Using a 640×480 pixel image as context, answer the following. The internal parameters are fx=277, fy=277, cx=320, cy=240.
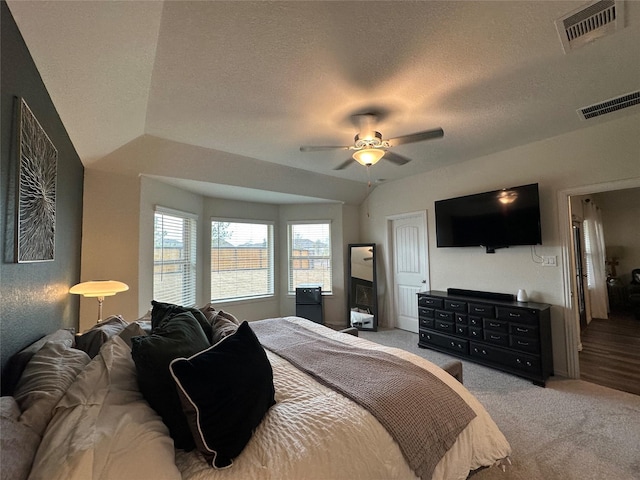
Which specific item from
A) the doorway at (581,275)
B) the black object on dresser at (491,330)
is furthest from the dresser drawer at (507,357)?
the doorway at (581,275)

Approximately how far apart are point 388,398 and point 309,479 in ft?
1.72

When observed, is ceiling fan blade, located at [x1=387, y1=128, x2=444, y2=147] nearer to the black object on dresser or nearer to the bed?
the bed

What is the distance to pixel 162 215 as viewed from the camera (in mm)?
3938

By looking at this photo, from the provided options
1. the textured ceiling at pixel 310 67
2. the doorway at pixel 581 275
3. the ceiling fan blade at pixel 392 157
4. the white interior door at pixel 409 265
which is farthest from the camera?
the doorway at pixel 581 275

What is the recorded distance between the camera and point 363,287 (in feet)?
17.3

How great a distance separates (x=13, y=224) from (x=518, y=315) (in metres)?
4.10

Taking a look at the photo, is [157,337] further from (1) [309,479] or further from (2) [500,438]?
(2) [500,438]

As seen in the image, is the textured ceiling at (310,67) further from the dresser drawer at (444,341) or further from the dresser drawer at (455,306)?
the dresser drawer at (444,341)

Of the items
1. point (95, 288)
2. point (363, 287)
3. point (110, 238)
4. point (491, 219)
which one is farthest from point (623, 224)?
point (110, 238)

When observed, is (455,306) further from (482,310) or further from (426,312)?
(426,312)

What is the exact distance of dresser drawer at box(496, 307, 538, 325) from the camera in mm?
2938

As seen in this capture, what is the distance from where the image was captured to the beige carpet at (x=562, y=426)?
177 centimetres

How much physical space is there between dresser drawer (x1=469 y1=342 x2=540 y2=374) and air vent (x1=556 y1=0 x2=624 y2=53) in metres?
2.80

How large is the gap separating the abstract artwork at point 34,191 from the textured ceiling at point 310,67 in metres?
0.40
